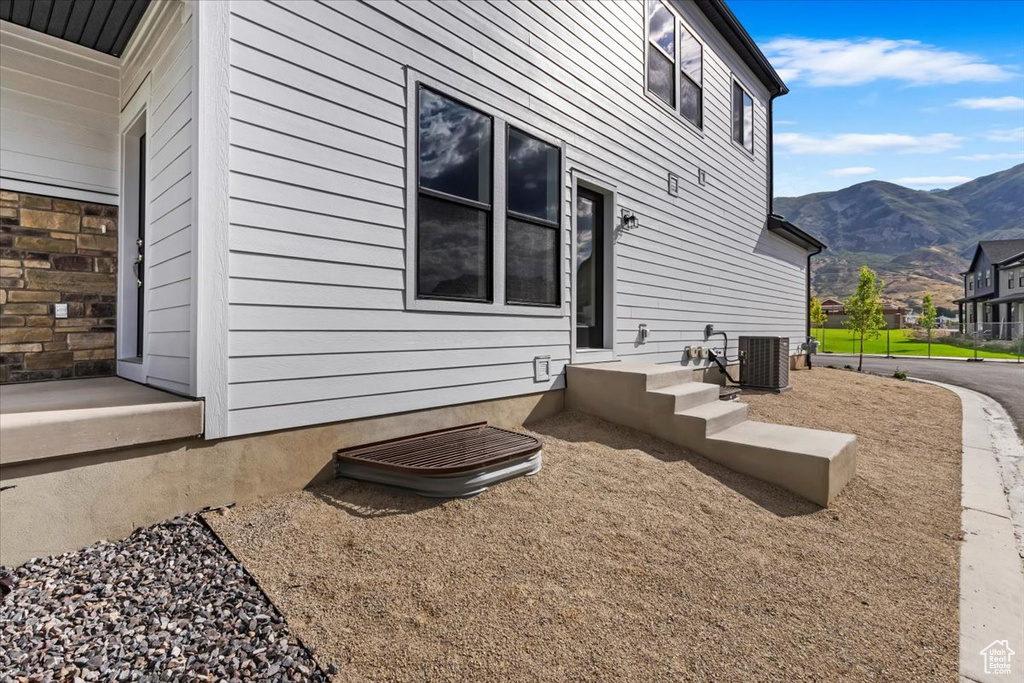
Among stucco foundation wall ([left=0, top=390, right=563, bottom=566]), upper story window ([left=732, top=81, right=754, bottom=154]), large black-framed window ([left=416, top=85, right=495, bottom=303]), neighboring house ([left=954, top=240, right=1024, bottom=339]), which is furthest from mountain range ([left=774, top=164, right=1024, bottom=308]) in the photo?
stucco foundation wall ([left=0, top=390, right=563, bottom=566])

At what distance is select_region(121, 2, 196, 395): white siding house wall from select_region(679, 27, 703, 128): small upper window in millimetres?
6250

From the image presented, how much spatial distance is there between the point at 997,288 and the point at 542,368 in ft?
136

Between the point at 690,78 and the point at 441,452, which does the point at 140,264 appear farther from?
the point at 690,78

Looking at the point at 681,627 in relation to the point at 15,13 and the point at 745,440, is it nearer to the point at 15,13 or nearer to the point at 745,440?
the point at 745,440

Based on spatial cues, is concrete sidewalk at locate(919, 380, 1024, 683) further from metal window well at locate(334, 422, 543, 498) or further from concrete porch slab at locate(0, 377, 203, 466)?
concrete porch slab at locate(0, 377, 203, 466)

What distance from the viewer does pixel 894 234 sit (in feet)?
354

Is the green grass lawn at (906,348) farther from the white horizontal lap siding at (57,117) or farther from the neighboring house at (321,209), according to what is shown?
the white horizontal lap siding at (57,117)

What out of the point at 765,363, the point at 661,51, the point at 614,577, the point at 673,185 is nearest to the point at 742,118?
the point at 661,51

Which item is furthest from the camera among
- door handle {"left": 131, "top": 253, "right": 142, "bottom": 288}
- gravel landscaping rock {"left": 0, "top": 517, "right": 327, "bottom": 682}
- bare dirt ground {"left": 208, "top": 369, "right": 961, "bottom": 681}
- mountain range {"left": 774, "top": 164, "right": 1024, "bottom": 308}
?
mountain range {"left": 774, "top": 164, "right": 1024, "bottom": 308}

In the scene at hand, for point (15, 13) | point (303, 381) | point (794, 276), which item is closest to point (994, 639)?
point (303, 381)

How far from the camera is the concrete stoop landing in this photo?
3295 millimetres

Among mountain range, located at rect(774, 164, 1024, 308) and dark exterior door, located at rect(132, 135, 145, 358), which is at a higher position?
mountain range, located at rect(774, 164, 1024, 308)

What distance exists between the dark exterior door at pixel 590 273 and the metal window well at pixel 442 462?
226 centimetres

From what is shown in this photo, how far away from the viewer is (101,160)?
4.04m
